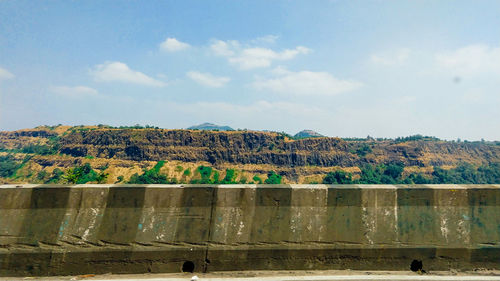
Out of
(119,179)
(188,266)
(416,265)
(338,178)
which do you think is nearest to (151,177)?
(119,179)

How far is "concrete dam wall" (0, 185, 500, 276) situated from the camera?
441 centimetres

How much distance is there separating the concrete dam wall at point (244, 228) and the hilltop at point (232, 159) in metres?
121

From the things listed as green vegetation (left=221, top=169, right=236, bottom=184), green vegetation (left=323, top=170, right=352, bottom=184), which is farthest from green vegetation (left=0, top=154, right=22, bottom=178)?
green vegetation (left=323, top=170, right=352, bottom=184)

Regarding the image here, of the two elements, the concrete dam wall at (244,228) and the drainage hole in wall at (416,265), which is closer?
the concrete dam wall at (244,228)

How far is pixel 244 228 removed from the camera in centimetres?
461

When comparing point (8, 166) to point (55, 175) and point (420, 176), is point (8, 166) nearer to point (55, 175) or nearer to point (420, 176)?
point (55, 175)

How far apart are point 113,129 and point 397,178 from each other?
416 feet

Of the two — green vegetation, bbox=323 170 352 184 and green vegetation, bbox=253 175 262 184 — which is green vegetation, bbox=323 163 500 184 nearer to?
green vegetation, bbox=323 170 352 184

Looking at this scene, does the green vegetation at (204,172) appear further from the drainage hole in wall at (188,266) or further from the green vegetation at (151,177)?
the drainage hole in wall at (188,266)

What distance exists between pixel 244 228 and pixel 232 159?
461 feet

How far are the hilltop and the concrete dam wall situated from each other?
12067cm

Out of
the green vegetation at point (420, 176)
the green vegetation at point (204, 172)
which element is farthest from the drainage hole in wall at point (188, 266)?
the green vegetation at point (204, 172)

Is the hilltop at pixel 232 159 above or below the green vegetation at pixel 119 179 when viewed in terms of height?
above

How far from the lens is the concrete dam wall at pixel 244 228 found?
14.5 ft
